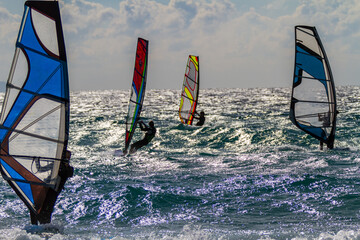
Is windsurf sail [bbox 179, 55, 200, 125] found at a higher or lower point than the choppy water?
higher

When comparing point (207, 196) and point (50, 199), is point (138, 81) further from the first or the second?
point (50, 199)

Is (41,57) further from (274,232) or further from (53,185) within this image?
(274,232)

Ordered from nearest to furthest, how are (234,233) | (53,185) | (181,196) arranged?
(53,185) → (234,233) → (181,196)

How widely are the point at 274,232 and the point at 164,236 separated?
54.0 inches

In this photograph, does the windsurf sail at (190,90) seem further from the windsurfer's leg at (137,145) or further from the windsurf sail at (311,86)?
the windsurf sail at (311,86)

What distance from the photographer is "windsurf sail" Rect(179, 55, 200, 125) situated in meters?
17.7

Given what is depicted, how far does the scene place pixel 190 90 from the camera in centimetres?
1800

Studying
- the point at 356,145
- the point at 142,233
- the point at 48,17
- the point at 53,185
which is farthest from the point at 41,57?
the point at 356,145

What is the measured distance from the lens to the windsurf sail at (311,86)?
10406 millimetres

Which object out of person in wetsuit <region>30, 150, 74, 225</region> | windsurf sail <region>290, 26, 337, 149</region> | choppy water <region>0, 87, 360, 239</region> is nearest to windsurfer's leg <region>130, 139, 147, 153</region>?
choppy water <region>0, 87, 360, 239</region>

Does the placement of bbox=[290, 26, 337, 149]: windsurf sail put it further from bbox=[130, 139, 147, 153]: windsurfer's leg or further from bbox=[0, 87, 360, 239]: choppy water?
bbox=[130, 139, 147, 153]: windsurfer's leg

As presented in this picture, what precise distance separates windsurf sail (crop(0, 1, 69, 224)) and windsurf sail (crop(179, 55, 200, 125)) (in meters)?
13.2

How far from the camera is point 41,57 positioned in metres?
4.44

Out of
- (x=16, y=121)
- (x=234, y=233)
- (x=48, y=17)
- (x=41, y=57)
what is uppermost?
(x=48, y=17)
